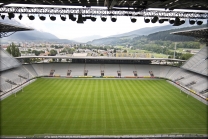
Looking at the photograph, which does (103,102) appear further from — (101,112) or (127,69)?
(127,69)

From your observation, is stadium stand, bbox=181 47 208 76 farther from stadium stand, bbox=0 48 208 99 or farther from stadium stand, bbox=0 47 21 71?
stadium stand, bbox=0 47 21 71

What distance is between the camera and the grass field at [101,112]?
16.8 m

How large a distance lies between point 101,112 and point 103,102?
3.53 metres

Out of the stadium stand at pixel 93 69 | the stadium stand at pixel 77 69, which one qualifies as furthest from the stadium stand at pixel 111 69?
the stadium stand at pixel 77 69

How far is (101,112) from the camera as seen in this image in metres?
20.6

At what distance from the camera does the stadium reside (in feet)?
54.4

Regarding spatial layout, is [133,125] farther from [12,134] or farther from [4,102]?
[4,102]

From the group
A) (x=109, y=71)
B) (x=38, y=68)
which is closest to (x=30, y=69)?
(x=38, y=68)

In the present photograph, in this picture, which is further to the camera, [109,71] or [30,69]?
[109,71]

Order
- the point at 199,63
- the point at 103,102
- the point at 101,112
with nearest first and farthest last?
the point at 101,112, the point at 103,102, the point at 199,63

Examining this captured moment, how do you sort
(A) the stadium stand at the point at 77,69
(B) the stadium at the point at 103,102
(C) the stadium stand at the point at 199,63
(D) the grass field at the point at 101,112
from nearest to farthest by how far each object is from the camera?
1. (B) the stadium at the point at 103,102
2. (D) the grass field at the point at 101,112
3. (C) the stadium stand at the point at 199,63
4. (A) the stadium stand at the point at 77,69

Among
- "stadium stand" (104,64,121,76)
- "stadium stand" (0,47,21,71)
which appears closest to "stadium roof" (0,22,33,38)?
"stadium stand" (0,47,21,71)

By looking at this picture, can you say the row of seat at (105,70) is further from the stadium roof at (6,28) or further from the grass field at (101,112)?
the grass field at (101,112)

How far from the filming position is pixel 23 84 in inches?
1273
